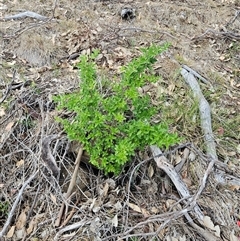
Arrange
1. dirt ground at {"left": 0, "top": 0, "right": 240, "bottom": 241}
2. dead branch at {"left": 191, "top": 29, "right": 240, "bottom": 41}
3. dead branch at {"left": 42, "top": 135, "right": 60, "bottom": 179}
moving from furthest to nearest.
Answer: dead branch at {"left": 191, "top": 29, "right": 240, "bottom": 41} → dead branch at {"left": 42, "top": 135, "right": 60, "bottom": 179} → dirt ground at {"left": 0, "top": 0, "right": 240, "bottom": 241}

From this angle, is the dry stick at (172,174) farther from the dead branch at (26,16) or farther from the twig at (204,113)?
the dead branch at (26,16)

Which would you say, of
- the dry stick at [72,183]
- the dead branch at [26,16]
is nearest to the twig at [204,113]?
the dry stick at [72,183]

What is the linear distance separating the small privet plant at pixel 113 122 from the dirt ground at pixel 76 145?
0.79 feet

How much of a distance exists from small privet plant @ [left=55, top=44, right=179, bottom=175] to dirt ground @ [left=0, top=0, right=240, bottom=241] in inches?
9.4

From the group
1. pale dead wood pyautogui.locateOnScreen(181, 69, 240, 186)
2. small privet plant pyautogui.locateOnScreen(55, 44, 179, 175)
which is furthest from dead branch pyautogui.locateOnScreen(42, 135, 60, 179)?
pale dead wood pyautogui.locateOnScreen(181, 69, 240, 186)

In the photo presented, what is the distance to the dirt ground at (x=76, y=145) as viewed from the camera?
2154mm

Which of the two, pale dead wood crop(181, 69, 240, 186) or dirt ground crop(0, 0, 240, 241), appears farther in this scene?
pale dead wood crop(181, 69, 240, 186)

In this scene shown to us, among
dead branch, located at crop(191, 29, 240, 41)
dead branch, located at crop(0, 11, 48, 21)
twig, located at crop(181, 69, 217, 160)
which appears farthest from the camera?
dead branch, located at crop(191, 29, 240, 41)

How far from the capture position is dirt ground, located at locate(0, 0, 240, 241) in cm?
215

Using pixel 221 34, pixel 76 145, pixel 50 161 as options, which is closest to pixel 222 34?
pixel 221 34

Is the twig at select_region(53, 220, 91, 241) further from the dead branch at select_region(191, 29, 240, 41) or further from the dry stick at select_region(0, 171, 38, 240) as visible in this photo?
the dead branch at select_region(191, 29, 240, 41)

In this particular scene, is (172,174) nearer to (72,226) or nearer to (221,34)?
(72,226)

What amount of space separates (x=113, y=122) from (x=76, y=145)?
0.34 meters

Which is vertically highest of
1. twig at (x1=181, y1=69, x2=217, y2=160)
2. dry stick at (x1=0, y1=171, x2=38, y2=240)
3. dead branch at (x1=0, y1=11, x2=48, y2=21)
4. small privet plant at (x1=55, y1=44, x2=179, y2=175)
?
small privet plant at (x1=55, y1=44, x2=179, y2=175)
